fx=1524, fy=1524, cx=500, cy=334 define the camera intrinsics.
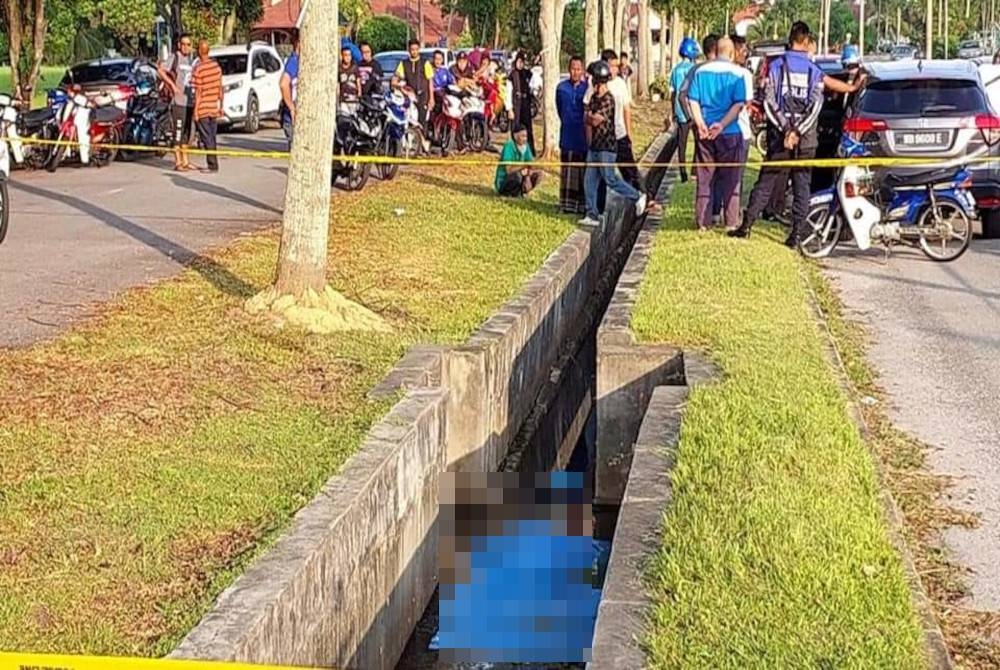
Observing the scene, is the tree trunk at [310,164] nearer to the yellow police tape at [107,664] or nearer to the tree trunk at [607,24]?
the yellow police tape at [107,664]

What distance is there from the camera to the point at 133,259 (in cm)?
1219

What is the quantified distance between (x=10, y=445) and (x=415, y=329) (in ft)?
11.1

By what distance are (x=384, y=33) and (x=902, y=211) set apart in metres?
57.8

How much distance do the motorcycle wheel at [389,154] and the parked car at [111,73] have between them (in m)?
6.51

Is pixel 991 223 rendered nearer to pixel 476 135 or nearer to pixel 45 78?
pixel 476 135

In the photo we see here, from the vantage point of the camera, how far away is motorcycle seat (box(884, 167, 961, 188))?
13.0 m

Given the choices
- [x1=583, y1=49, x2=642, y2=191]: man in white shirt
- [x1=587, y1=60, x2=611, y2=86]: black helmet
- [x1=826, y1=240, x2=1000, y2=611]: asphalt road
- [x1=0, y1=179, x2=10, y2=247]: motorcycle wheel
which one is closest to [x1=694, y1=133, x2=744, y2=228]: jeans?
[x1=826, y1=240, x2=1000, y2=611]: asphalt road

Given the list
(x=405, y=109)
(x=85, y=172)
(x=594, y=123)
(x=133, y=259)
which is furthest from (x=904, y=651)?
(x=85, y=172)

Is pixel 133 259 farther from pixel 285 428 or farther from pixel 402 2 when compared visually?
pixel 402 2

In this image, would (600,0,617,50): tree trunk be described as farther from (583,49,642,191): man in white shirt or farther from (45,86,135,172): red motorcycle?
(583,49,642,191): man in white shirt

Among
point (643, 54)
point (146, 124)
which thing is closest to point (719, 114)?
point (146, 124)

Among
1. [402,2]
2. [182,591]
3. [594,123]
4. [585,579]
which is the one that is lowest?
[585,579]

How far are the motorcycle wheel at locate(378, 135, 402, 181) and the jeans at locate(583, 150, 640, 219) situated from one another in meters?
3.66

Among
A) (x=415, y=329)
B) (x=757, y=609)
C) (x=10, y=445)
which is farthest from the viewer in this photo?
(x=415, y=329)
